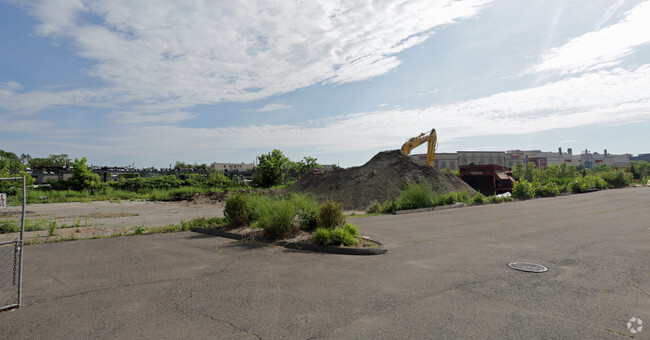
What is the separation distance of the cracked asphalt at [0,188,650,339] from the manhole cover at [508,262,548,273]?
17cm

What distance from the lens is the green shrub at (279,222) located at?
32.2 feet

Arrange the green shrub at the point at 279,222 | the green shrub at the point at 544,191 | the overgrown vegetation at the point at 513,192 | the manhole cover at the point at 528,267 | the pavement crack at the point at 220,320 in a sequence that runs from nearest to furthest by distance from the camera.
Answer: the pavement crack at the point at 220,320, the manhole cover at the point at 528,267, the green shrub at the point at 279,222, the overgrown vegetation at the point at 513,192, the green shrub at the point at 544,191

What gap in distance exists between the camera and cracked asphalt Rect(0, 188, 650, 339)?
4.11 metres

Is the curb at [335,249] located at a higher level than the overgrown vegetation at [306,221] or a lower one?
lower

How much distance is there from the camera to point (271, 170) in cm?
4331

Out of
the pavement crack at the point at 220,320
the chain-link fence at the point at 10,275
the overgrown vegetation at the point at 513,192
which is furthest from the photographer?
the overgrown vegetation at the point at 513,192

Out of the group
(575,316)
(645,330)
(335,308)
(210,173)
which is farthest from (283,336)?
(210,173)

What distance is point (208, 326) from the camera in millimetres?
4242

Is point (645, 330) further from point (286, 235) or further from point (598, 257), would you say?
point (286, 235)

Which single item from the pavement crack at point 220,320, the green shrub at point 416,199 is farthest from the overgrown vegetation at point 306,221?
the green shrub at point 416,199

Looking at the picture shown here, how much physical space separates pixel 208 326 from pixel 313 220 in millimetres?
6226

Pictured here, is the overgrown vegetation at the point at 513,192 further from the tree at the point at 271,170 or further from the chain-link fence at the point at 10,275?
the tree at the point at 271,170

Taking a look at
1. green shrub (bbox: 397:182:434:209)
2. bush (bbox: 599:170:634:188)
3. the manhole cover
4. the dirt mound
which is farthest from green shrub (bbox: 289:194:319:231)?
bush (bbox: 599:170:634:188)

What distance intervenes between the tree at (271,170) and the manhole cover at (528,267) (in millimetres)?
37904
